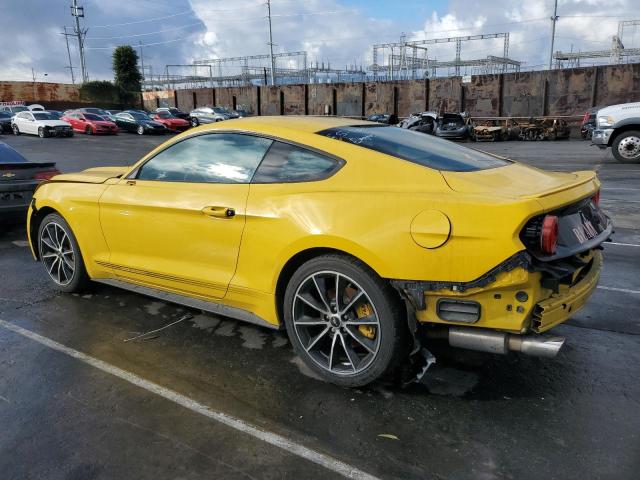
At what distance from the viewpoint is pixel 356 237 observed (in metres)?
2.96

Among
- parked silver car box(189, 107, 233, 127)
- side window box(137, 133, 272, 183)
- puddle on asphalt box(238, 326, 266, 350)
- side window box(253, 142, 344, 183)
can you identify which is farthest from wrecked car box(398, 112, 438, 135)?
side window box(253, 142, 344, 183)

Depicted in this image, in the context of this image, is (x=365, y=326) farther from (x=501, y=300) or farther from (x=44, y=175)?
(x=44, y=175)

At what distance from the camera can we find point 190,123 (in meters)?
38.6

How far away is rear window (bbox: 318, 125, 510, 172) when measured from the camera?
333 cm

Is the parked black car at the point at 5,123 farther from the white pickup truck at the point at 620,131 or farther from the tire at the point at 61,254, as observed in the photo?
the tire at the point at 61,254

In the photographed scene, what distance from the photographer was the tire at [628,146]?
1327 centimetres

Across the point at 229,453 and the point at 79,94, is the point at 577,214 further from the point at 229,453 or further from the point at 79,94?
the point at 79,94

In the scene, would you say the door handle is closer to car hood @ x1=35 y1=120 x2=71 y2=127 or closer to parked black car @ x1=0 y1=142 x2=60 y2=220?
parked black car @ x1=0 y1=142 x2=60 y2=220

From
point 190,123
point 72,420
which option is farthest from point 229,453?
point 190,123

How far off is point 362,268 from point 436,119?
25402 mm

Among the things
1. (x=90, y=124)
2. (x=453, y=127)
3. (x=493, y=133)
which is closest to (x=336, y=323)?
(x=453, y=127)

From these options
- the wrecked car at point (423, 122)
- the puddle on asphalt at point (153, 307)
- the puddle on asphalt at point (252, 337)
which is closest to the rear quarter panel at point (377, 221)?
the puddle on asphalt at point (252, 337)

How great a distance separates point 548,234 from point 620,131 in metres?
12.9

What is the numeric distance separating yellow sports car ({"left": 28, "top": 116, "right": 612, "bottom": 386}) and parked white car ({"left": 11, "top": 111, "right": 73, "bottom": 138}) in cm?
2973
